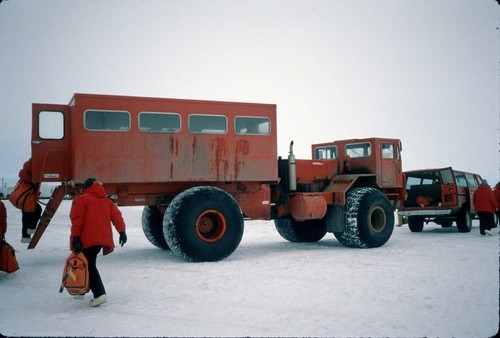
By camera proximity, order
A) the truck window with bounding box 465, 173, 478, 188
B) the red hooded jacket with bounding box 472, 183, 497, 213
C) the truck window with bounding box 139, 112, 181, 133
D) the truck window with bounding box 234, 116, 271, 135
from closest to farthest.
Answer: the truck window with bounding box 139, 112, 181, 133 → the truck window with bounding box 234, 116, 271, 135 → the red hooded jacket with bounding box 472, 183, 497, 213 → the truck window with bounding box 465, 173, 478, 188

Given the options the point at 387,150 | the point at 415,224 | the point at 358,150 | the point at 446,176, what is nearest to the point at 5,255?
the point at 358,150

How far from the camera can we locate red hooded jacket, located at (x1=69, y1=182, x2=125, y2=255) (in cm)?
550

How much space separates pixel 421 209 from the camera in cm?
1412

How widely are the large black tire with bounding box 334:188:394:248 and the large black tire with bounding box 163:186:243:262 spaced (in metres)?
3.19

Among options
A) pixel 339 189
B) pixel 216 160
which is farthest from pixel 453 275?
pixel 216 160

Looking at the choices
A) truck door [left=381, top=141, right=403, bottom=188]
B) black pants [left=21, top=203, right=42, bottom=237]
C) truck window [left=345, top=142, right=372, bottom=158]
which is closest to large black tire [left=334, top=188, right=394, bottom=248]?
truck door [left=381, top=141, right=403, bottom=188]

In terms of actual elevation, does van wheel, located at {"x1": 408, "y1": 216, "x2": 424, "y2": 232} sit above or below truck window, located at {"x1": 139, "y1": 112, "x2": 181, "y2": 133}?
below

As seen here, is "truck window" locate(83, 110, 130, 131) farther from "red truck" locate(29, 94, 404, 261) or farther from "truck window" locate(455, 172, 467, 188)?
"truck window" locate(455, 172, 467, 188)

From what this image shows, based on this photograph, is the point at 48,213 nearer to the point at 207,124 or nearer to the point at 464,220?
the point at 207,124

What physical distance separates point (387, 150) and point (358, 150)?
82cm

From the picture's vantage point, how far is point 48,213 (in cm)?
854

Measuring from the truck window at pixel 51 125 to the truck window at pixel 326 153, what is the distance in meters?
7.41

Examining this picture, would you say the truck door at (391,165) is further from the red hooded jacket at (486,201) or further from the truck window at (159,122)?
the truck window at (159,122)

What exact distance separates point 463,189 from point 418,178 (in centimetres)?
157
